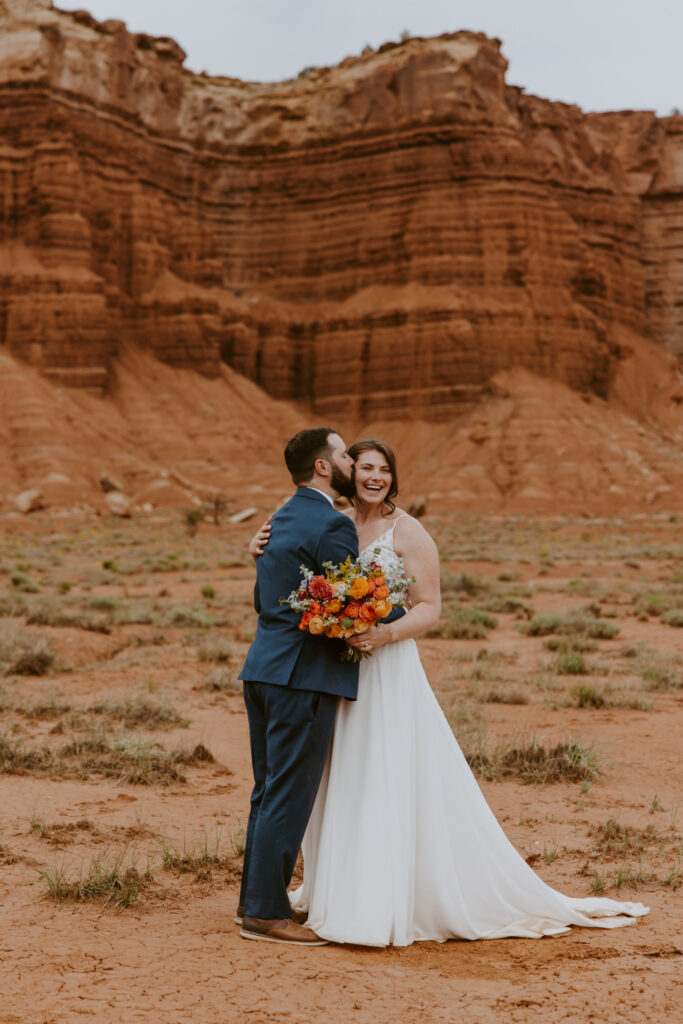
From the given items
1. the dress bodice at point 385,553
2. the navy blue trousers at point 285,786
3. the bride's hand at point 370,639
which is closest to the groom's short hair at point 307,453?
the dress bodice at point 385,553

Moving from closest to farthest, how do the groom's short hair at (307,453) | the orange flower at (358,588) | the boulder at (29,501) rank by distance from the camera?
the orange flower at (358,588)
the groom's short hair at (307,453)
the boulder at (29,501)

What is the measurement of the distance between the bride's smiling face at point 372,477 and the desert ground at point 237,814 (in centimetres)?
193

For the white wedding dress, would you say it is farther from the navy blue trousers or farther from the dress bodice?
the navy blue trousers

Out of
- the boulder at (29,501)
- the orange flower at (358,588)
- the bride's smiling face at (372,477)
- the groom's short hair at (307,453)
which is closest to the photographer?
the orange flower at (358,588)

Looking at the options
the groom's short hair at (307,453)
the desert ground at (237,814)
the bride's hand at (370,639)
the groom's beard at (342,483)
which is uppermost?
the groom's short hair at (307,453)

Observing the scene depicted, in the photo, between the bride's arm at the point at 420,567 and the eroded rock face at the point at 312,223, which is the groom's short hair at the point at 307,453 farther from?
the eroded rock face at the point at 312,223

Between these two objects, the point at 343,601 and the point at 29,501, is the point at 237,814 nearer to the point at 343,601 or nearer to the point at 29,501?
the point at 343,601

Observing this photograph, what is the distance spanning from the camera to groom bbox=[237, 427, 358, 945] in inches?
178

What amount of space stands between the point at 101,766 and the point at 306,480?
3.90 metres

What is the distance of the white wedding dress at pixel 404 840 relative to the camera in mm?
4527

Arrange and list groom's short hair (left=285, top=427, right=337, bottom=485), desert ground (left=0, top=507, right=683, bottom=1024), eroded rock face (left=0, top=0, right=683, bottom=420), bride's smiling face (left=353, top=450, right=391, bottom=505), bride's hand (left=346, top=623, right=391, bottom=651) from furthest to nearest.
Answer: eroded rock face (left=0, top=0, right=683, bottom=420) → bride's smiling face (left=353, top=450, right=391, bottom=505) → groom's short hair (left=285, top=427, right=337, bottom=485) → bride's hand (left=346, top=623, right=391, bottom=651) → desert ground (left=0, top=507, right=683, bottom=1024)

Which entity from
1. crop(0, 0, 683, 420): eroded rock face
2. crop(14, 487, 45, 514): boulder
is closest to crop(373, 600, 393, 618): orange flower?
crop(14, 487, 45, 514): boulder

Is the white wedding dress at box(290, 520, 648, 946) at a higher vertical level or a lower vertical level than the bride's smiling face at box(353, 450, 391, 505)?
lower

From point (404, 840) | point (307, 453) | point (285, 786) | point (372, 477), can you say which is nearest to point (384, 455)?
point (372, 477)
